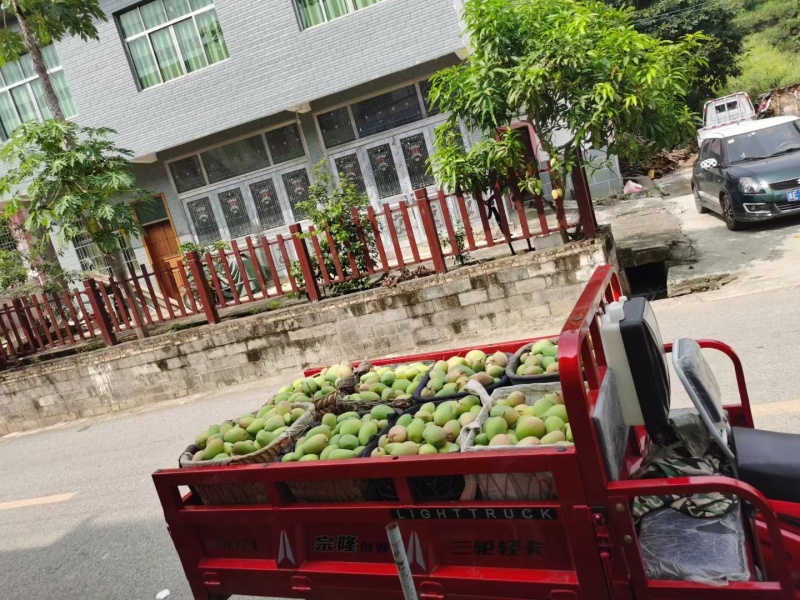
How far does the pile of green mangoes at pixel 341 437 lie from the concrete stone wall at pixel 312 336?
439 centimetres

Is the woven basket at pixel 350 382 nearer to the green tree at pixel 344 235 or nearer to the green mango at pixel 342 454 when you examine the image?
the green mango at pixel 342 454

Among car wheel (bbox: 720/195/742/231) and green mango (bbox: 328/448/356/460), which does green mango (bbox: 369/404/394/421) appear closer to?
green mango (bbox: 328/448/356/460)

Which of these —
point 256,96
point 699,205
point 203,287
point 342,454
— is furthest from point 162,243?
point 342,454

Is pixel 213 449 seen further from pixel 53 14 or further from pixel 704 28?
pixel 704 28

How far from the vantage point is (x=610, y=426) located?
2.21 metres

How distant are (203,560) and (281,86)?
37.0 ft

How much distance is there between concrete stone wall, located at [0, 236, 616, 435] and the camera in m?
7.28

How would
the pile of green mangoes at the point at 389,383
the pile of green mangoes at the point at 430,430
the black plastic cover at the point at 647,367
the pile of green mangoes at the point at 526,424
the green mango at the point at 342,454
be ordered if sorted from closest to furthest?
the black plastic cover at the point at 647,367 < the pile of green mangoes at the point at 526,424 < the pile of green mangoes at the point at 430,430 < the green mango at the point at 342,454 < the pile of green mangoes at the point at 389,383

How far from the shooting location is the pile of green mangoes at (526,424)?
2389 millimetres

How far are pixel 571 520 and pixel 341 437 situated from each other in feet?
4.07

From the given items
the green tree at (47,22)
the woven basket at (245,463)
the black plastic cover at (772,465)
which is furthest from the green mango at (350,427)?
the green tree at (47,22)

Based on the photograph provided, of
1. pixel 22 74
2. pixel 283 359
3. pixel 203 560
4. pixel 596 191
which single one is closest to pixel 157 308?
pixel 283 359

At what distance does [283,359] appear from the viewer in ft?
27.2

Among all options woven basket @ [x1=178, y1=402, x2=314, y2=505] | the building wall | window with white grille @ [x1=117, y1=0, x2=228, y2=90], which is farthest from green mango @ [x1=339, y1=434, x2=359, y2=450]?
window with white grille @ [x1=117, y1=0, x2=228, y2=90]
